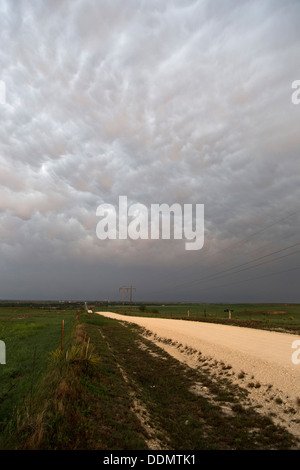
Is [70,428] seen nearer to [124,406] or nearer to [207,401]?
[124,406]

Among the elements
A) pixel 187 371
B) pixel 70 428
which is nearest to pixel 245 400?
pixel 187 371

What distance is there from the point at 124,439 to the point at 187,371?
929cm

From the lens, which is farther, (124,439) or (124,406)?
(124,406)

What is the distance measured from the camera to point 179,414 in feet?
30.6

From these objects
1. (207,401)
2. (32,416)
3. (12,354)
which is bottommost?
(12,354)

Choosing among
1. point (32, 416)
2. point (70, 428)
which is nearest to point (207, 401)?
point (70, 428)
